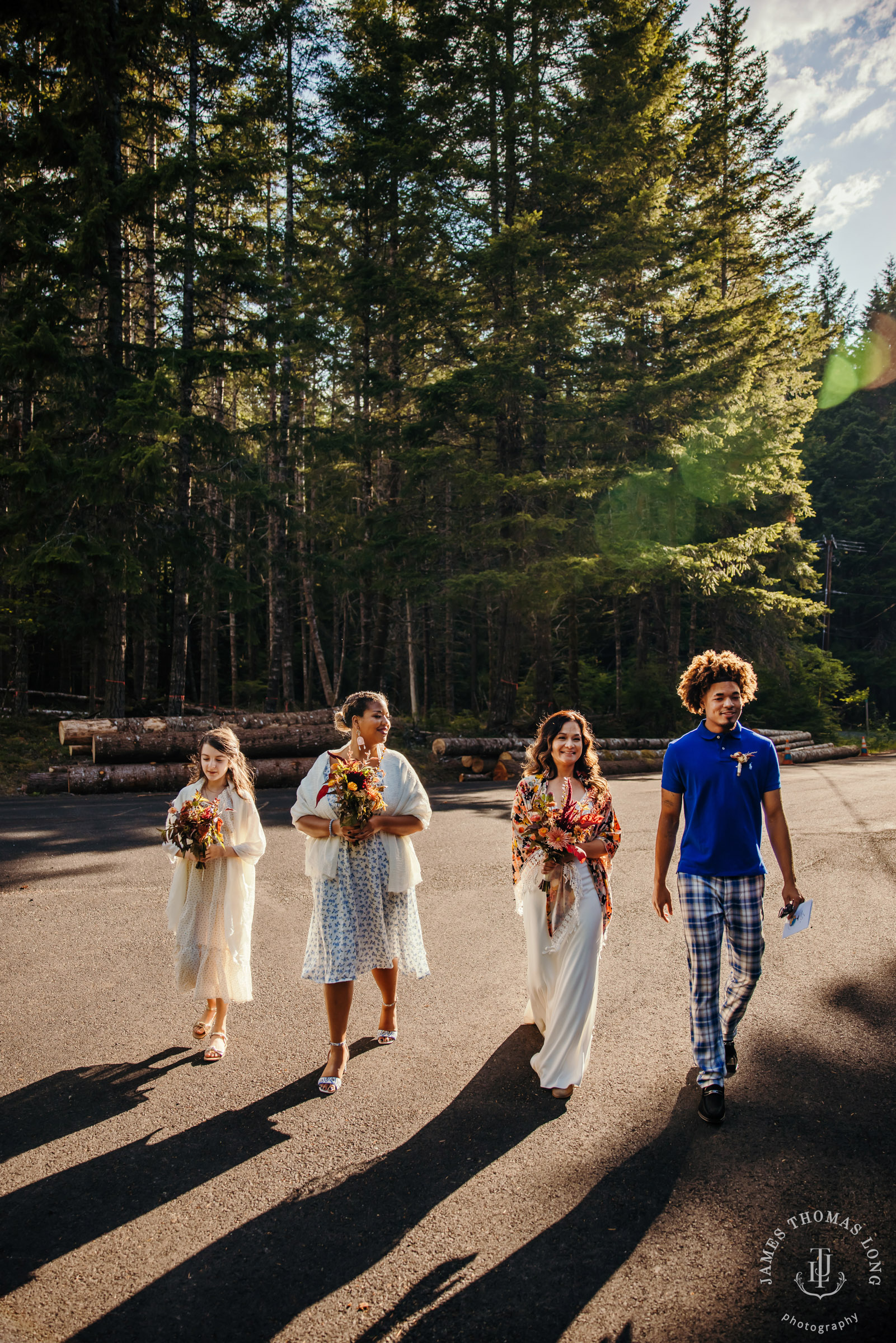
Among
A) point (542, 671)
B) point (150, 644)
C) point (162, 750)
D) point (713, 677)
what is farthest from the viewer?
point (150, 644)

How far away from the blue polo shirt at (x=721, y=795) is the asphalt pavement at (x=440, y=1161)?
120 centimetres

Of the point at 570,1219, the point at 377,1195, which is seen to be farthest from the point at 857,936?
the point at 377,1195

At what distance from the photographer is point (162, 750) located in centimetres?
1493

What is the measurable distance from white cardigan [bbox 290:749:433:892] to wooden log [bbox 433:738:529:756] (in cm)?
1368

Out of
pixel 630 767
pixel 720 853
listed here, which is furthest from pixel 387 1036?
pixel 630 767

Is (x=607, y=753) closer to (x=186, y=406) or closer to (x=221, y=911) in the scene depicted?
(x=186, y=406)

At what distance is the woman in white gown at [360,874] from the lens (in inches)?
165

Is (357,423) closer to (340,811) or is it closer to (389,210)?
(389,210)

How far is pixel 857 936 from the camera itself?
21.9 feet

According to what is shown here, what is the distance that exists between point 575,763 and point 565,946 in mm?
979

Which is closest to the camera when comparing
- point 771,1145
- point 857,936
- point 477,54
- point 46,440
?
point 771,1145

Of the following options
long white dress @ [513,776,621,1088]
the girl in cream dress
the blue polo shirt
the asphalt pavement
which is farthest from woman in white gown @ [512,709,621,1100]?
the girl in cream dress

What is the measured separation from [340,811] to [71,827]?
26.2 ft

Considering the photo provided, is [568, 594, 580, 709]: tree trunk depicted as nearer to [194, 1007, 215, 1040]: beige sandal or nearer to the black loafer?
[194, 1007, 215, 1040]: beige sandal
